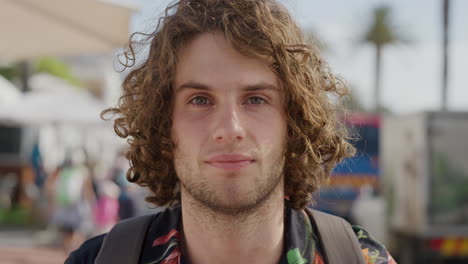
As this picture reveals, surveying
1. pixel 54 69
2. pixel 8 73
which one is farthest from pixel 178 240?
pixel 8 73

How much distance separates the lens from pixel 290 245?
2039 mm

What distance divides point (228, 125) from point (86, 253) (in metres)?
0.65

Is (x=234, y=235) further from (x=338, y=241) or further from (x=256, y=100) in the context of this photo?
(x=256, y=100)

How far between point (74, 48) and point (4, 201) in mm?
10223

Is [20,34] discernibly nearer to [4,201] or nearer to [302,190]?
[302,190]

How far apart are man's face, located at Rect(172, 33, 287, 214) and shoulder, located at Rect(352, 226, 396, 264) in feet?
1.15

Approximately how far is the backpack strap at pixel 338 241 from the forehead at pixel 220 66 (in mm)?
525

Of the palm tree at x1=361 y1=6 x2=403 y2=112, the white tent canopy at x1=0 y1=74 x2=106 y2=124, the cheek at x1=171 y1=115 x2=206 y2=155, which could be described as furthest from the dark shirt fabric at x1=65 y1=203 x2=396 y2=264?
the palm tree at x1=361 y1=6 x2=403 y2=112

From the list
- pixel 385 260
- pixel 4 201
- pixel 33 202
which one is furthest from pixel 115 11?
A: pixel 4 201

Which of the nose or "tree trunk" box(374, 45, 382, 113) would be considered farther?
"tree trunk" box(374, 45, 382, 113)

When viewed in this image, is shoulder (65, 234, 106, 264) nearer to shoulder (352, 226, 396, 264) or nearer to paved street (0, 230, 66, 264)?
shoulder (352, 226, 396, 264)

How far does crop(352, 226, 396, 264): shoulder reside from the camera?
199cm

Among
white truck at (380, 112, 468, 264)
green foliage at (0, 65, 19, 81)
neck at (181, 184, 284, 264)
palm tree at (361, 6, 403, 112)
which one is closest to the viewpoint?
neck at (181, 184, 284, 264)

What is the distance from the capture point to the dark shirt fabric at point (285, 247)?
78.3 inches
